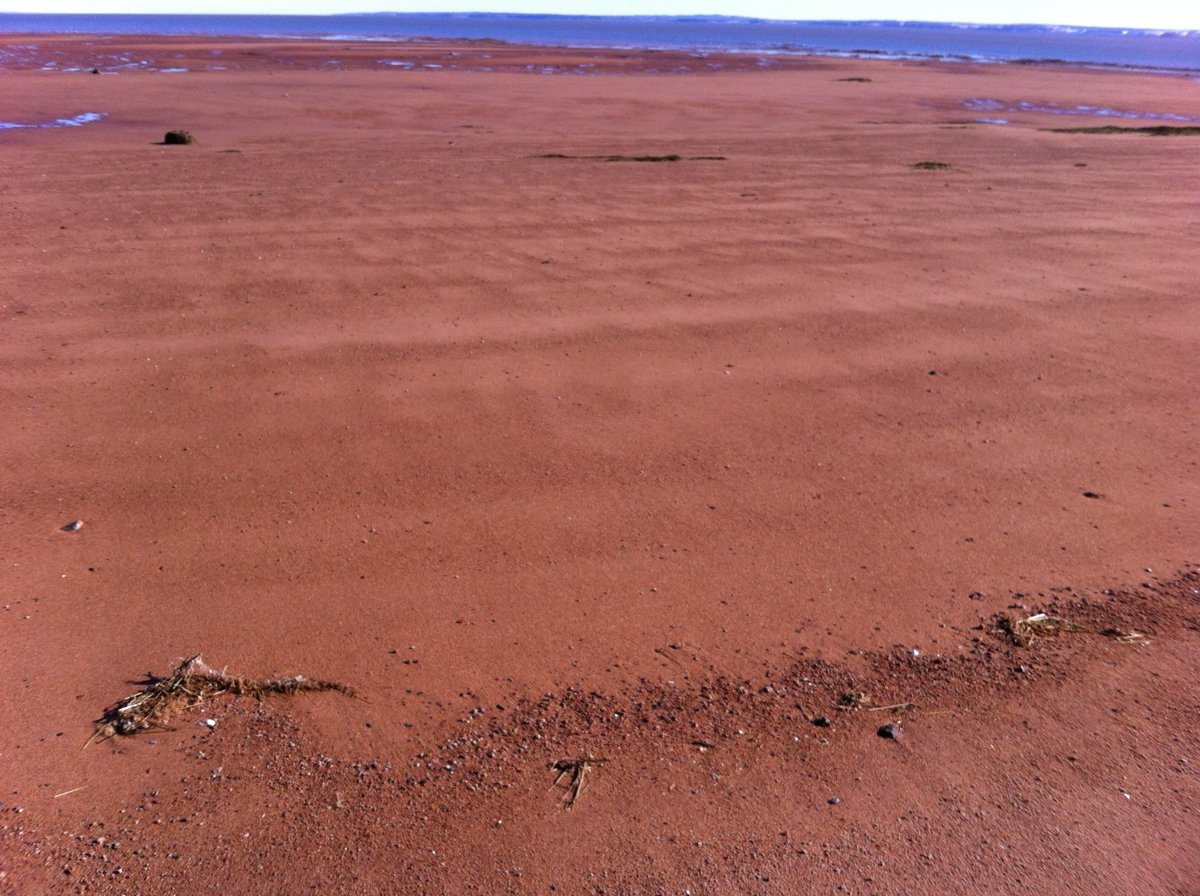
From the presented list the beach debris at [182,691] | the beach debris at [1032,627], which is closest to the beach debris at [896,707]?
the beach debris at [1032,627]

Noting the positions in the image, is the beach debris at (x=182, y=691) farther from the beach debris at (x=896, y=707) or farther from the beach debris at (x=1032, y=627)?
the beach debris at (x=1032, y=627)

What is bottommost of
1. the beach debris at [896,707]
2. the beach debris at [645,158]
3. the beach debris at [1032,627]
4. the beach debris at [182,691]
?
the beach debris at [182,691]

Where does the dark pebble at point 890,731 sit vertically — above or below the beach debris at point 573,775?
above

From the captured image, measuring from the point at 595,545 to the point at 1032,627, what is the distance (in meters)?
2.09

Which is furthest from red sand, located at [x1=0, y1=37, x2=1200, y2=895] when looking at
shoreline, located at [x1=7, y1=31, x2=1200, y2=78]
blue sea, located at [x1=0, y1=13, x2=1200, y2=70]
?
blue sea, located at [x1=0, y1=13, x2=1200, y2=70]

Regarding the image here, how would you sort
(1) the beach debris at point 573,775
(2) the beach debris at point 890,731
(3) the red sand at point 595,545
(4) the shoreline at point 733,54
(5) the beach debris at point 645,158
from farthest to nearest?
(4) the shoreline at point 733,54 → (5) the beach debris at point 645,158 → (2) the beach debris at point 890,731 → (1) the beach debris at point 573,775 → (3) the red sand at point 595,545

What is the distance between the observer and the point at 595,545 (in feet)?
15.9

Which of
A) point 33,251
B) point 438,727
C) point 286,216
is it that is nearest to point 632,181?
point 286,216

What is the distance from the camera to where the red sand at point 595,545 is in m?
3.20

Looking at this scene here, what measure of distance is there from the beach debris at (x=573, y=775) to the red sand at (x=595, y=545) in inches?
2.2

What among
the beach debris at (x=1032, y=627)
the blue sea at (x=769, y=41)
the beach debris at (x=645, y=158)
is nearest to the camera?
the beach debris at (x=1032, y=627)

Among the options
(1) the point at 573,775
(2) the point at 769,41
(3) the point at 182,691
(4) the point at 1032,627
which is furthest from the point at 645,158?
(2) the point at 769,41

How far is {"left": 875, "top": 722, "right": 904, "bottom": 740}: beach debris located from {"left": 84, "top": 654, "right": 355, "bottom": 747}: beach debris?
2.07m

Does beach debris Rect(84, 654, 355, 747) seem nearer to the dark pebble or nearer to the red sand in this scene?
the red sand
